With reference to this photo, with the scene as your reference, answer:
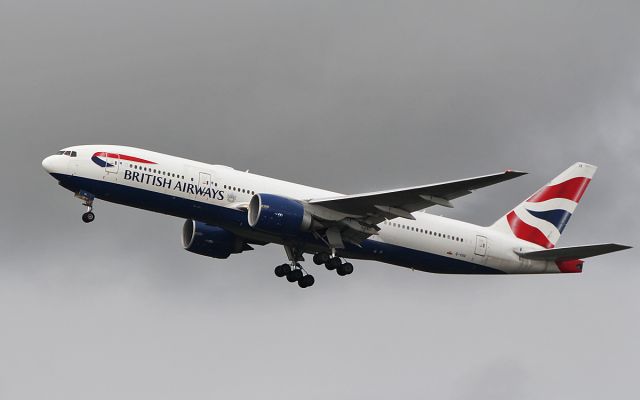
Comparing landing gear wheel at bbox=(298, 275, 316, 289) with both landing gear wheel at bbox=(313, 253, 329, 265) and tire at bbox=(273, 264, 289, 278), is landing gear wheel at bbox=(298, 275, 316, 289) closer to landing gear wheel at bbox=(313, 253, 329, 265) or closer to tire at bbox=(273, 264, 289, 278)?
tire at bbox=(273, 264, 289, 278)

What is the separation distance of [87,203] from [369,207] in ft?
40.6

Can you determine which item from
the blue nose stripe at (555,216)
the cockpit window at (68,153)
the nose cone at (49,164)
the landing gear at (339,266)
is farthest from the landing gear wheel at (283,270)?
the blue nose stripe at (555,216)

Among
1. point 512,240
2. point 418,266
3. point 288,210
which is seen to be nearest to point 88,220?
point 288,210

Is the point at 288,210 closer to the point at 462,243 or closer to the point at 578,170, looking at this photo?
the point at 462,243

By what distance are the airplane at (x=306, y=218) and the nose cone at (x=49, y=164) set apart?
0.05m

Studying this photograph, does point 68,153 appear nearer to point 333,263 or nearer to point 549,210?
point 333,263

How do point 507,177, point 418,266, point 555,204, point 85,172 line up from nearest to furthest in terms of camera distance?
point 507,177 < point 85,172 < point 418,266 < point 555,204

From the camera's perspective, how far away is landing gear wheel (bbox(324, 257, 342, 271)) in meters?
58.6

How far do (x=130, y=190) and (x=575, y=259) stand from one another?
72.3 ft

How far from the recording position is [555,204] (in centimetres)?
6575

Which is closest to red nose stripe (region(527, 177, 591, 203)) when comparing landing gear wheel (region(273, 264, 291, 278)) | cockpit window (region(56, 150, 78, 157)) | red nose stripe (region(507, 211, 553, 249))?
red nose stripe (region(507, 211, 553, 249))

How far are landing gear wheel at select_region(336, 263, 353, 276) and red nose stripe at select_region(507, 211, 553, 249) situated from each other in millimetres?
9538

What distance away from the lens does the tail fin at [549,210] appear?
209ft

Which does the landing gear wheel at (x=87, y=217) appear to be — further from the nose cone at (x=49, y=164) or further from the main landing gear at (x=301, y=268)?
the main landing gear at (x=301, y=268)
